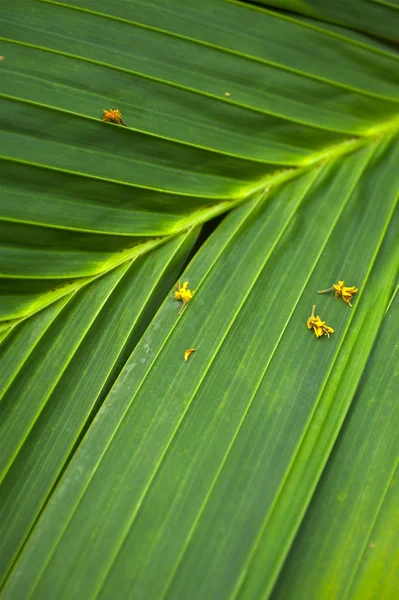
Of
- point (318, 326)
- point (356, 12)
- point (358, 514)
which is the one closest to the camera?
point (358, 514)

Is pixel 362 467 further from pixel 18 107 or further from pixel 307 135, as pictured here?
→ pixel 18 107

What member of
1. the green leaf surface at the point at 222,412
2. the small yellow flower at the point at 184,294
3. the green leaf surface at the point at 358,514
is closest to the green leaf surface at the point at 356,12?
the green leaf surface at the point at 222,412

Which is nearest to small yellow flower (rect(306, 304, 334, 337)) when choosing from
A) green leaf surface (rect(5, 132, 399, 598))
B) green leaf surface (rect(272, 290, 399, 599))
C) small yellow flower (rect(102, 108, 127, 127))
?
green leaf surface (rect(5, 132, 399, 598))

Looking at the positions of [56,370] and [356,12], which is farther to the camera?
[356,12]

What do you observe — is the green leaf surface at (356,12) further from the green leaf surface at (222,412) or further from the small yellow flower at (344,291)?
the small yellow flower at (344,291)

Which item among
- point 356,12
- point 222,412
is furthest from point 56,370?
point 356,12

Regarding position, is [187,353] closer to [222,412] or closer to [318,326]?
[222,412]

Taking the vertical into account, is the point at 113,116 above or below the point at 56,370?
above

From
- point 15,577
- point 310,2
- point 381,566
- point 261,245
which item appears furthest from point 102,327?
point 310,2
